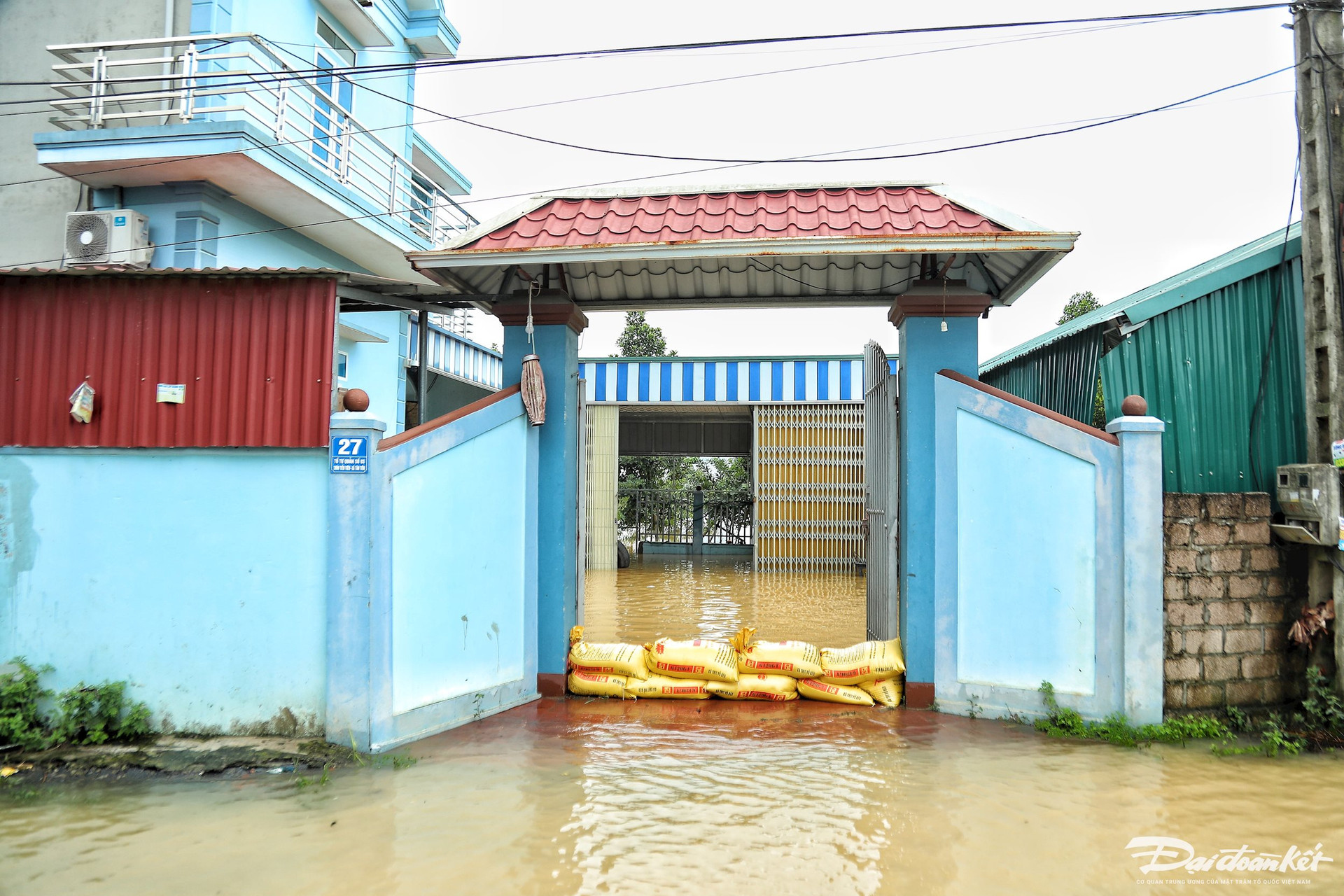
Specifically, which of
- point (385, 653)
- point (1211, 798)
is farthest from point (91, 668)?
point (1211, 798)

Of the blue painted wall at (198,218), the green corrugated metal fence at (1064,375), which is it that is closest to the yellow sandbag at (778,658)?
the green corrugated metal fence at (1064,375)

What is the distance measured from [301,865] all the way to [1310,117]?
725 cm

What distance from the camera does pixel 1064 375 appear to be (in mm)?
6934

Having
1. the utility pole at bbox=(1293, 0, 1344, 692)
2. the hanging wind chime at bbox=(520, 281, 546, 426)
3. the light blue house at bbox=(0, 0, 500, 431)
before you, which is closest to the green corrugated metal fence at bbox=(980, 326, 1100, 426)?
the utility pole at bbox=(1293, 0, 1344, 692)

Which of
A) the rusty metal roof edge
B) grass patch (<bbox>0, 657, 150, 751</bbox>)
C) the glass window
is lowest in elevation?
grass patch (<bbox>0, 657, 150, 751</bbox>)

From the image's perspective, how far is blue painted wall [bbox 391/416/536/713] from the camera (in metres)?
4.84

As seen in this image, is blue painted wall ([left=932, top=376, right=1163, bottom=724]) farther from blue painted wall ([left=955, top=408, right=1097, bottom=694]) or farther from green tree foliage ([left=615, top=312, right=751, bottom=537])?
green tree foliage ([left=615, top=312, right=751, bottom=537])

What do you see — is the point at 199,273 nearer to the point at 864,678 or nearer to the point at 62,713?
the point at 62,713

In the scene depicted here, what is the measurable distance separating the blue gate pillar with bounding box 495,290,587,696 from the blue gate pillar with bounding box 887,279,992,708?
8.15 ft

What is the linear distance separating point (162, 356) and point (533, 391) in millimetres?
2332

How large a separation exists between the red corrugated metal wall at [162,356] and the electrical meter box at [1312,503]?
241 inches

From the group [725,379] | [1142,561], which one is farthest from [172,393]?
[725,379]

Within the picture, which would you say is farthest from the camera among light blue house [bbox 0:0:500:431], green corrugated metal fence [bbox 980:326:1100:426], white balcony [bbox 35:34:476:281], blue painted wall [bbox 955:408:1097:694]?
light blue house [bbox 0:0:500:431]

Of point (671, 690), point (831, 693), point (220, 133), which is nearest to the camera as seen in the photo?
point (831, 693)
